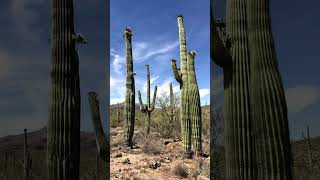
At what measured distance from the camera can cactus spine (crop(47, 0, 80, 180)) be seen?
19.1 ft

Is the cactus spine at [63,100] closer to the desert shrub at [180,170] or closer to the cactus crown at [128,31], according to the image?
the desert shrub at [180,170]

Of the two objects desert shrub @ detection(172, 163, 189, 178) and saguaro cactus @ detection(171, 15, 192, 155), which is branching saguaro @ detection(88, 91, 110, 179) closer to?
desert shrub @ detection(172, 163, 189, 178)

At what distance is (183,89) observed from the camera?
16875 mm

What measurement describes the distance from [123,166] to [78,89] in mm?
8913

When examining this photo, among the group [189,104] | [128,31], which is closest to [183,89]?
[189,104]

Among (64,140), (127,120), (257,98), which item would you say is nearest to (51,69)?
(64,140)

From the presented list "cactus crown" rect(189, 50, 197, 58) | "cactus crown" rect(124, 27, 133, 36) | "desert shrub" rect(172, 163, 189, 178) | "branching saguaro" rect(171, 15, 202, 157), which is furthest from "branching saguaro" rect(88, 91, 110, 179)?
"cactus crown" rect(124, 27, 133, 36)

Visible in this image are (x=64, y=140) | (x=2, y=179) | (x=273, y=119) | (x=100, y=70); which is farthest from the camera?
(x=2, y=179)

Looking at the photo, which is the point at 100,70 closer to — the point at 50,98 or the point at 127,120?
the point at 50,98

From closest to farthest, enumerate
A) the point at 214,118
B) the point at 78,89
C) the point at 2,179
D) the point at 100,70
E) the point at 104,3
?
the point at 78,89 < the point at 104,3 < the point at 100,70 < the point at 2,179 < the point at 214,118

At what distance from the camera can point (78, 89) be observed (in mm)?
6266

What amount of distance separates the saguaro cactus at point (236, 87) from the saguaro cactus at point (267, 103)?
291mm

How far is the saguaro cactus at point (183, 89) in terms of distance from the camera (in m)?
16.5

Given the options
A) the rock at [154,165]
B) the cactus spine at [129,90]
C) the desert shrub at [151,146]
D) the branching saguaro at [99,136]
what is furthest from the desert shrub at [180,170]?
the branching saguaro at [99,136]
